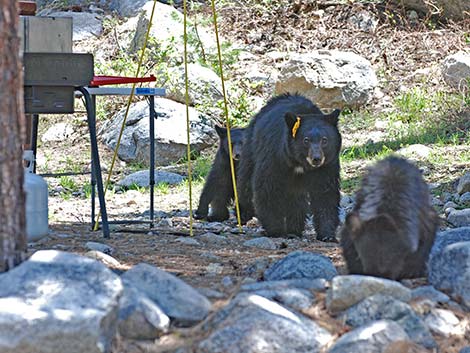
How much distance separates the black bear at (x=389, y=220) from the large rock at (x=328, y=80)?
855 centimetres

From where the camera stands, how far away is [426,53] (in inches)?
595

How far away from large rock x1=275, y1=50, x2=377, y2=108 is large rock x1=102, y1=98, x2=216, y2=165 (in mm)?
1413

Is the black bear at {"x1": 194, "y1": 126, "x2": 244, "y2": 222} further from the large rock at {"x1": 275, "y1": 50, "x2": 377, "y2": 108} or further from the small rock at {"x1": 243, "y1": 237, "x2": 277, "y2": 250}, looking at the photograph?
the large rock at {"x1": 275, "y1": 50, "x2": 377, "y2": 108}

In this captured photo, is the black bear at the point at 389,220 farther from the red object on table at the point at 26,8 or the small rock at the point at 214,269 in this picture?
the red object on table at the point at 26,8

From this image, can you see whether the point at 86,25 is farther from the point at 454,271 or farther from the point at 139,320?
the point at 139,320

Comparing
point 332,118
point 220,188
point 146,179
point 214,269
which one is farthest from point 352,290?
point 146,179

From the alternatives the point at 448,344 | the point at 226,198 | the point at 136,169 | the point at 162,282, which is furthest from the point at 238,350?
the point at 136,169

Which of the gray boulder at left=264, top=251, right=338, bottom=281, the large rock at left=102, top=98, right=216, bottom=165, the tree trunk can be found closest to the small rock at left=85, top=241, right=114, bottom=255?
the gray boulder at left=264, top=251, right=338, bottom=281

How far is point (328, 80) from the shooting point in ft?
44.7

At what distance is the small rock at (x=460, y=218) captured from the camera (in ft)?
26.5

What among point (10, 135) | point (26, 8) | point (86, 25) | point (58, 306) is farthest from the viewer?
point (86, 25)

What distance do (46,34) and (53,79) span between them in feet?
2.13

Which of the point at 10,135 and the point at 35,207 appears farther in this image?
the point at 35,207

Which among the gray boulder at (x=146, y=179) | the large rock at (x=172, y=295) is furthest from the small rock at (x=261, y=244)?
the gray boulder at (x=146, y=179)
